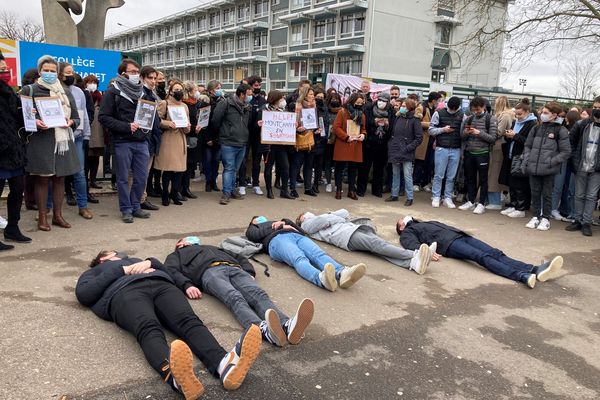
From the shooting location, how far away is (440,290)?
5207mm

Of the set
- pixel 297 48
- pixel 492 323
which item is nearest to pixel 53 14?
pixel 492 323

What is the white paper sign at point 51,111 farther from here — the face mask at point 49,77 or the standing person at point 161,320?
the standing person at point 161,320

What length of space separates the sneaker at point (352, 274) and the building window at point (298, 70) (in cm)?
4766

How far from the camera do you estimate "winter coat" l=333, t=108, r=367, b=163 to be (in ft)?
30.7

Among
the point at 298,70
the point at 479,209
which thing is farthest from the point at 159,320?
the point at 298,70

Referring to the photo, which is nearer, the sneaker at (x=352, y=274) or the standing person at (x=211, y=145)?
the sneaker at (x=352, y=274)

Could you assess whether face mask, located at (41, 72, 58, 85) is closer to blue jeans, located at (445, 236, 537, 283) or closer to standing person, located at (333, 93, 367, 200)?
standing person, located at (333, 93, 367, 200)

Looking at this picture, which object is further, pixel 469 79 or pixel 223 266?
pixel 469 79

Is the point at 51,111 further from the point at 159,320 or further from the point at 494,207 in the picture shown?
the point at 494,207

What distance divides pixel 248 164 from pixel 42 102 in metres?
4.93

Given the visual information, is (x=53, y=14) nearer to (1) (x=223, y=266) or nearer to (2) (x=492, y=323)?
(1) (x=223, y=266)

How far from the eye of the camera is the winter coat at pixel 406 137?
30.6 feet

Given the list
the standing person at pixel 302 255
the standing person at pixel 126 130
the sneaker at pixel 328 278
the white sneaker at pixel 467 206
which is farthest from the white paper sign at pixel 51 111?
the white sneaker at pixel 467 206

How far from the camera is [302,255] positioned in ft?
17.2
